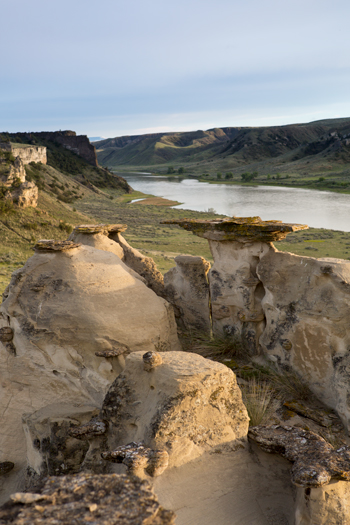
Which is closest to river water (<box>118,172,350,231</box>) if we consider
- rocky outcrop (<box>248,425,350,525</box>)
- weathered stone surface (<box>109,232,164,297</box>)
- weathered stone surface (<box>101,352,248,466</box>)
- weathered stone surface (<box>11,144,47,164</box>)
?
weathered stone surface (<box>11,144,47,164</box>)

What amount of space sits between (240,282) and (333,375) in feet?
7.28

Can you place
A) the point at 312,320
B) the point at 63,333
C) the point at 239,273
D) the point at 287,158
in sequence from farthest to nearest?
the point at 287,158 → the point at 239,273 → the point at 63,333 → the point at 312,320

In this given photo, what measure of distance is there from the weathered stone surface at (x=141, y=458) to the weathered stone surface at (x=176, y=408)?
20cm

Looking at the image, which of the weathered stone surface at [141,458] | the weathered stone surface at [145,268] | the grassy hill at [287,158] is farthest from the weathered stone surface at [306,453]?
the grassy hill at [287,158]

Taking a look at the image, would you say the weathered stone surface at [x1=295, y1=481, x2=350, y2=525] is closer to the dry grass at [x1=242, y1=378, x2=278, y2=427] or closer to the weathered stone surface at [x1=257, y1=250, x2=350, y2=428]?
the dry grass at [x1=242, y1=378, x2=278, y2=427]

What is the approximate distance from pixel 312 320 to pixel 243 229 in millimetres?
1936

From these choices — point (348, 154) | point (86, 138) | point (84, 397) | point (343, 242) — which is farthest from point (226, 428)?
point (348, 154)

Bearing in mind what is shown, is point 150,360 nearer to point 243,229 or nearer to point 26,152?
point 243,229

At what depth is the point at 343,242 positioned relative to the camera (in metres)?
27.0

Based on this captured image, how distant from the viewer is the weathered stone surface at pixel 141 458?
3.65 metres

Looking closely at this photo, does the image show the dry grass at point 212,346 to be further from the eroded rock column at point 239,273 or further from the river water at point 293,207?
the river water at point 293,207

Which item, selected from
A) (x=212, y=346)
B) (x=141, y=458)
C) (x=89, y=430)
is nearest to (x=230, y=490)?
(x=141, y=458)

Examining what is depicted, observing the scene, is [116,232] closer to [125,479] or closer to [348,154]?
[125,479]

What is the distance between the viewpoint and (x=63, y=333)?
20.6 feet
